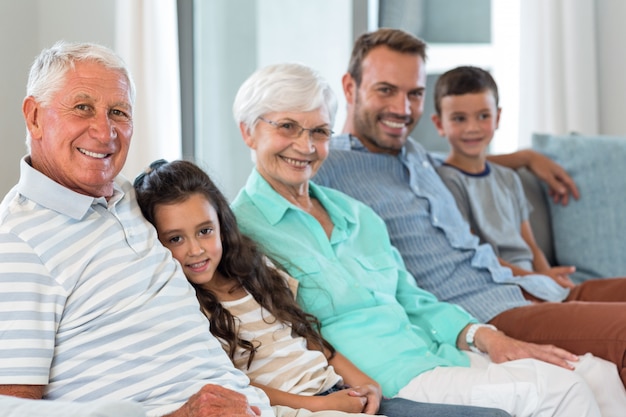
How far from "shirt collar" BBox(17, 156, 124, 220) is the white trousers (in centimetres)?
85

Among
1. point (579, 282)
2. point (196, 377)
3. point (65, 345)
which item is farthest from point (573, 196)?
point (65, 345)

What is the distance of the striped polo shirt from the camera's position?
1.49 m

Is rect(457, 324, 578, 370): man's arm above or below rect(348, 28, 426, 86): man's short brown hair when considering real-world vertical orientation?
below

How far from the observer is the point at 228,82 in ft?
14.7

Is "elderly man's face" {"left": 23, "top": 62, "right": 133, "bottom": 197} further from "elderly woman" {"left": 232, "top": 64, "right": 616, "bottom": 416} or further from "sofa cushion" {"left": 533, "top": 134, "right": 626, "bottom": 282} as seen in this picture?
"sofa cushion" {"left": 533, "top": 134, "right": 626, "bottom": 282}

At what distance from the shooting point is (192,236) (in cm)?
191

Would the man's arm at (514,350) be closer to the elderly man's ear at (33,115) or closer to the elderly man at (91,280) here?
the elderly man at (91,280)

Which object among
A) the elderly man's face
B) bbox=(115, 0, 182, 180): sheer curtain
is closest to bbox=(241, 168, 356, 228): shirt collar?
the elderly man's face

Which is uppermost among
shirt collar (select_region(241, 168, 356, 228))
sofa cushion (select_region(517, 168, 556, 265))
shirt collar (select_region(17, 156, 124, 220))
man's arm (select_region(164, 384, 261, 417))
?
shirt collar (select_region(17, 156, 124, 220))

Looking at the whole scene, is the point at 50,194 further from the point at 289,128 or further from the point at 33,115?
the point at 289,128

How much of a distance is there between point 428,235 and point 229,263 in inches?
34.0

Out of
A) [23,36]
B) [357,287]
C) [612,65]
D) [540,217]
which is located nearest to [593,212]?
[540,217]

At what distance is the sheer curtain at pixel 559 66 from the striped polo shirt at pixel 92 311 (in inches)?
107

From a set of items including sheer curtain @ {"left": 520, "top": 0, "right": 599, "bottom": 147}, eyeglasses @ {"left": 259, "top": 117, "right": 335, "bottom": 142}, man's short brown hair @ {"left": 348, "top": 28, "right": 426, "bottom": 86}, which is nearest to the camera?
eyeglasses @ {"left": 259, "top": 117, "right": 335, "bottom": 142}
